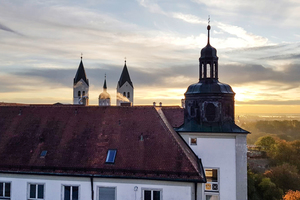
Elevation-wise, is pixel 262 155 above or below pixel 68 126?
below

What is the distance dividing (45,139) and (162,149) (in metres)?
7.58

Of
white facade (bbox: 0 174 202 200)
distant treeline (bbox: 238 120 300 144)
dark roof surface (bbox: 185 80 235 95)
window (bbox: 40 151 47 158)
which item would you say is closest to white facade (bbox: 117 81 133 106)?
dark roof surface (bbox: 185 80 235 95)

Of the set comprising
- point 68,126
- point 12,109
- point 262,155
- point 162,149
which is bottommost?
point 262,155

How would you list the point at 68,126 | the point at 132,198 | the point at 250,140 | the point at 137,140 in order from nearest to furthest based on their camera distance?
the point at 132,198
the point at 137,140
the point at 68,126
the point at 250,140

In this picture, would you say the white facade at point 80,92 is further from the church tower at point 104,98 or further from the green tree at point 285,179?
the green tree at point 285,179

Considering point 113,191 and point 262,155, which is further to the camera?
point 262,155

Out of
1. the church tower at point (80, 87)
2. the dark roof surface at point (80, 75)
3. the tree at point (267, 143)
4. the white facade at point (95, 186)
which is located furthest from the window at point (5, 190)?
the tree at point (267, 143)

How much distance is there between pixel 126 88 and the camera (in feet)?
213

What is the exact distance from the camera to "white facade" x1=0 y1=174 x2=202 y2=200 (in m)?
14.3

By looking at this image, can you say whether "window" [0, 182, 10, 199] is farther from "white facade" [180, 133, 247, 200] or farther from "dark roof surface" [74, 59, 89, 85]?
"dark roof surface" [74, 59, 89, 85]

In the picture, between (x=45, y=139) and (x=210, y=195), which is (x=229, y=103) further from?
(x=45, y=139)

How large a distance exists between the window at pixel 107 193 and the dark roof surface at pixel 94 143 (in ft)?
2.81

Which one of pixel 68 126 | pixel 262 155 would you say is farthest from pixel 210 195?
pixel 262 155

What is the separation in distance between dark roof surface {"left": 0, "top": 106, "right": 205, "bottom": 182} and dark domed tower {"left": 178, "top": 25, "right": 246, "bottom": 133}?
1.85 meters
